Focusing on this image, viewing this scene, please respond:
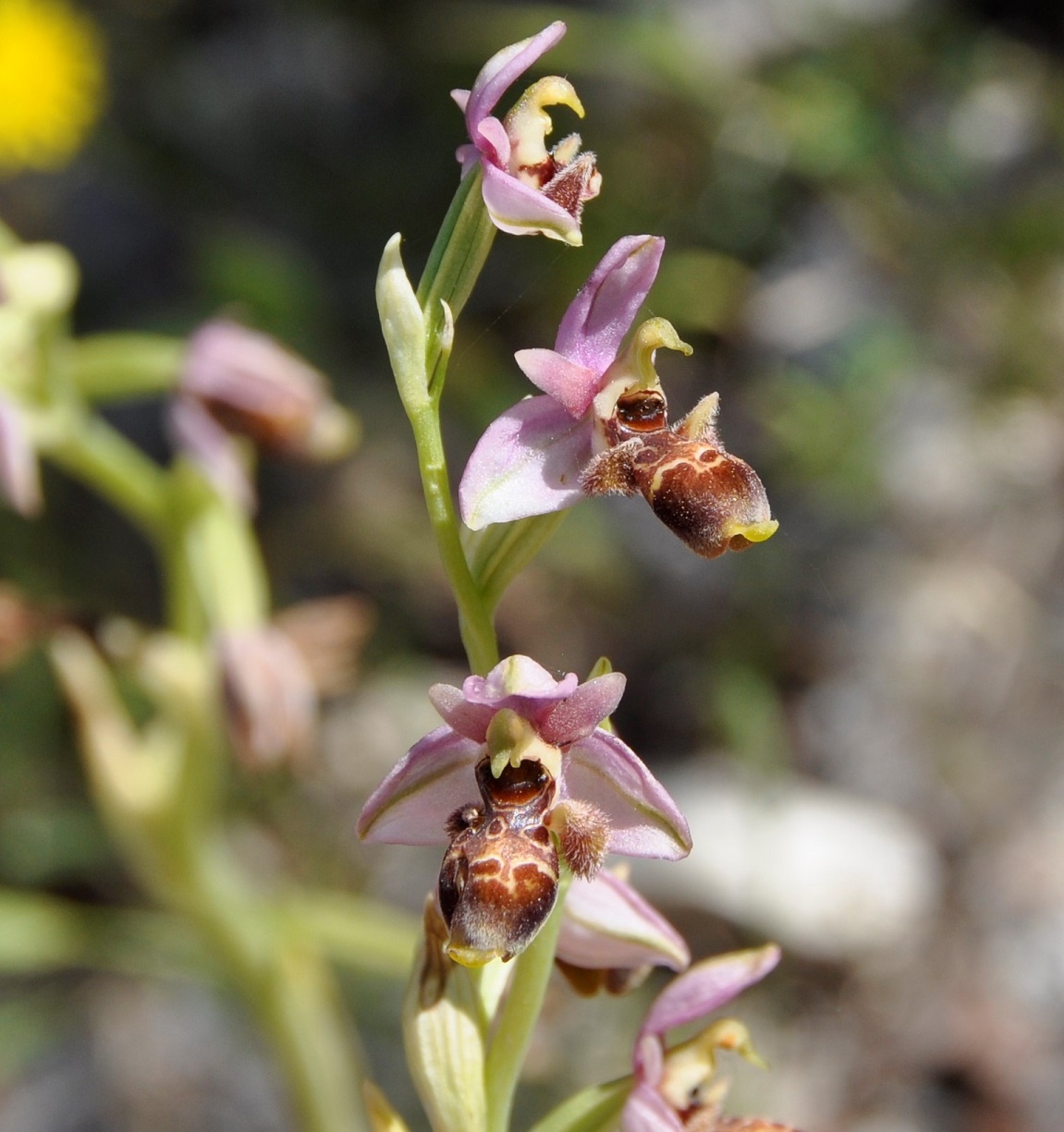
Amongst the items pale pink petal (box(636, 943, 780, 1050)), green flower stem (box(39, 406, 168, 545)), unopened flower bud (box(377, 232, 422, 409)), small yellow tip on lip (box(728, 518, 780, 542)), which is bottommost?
green flower stem (box(39, 406, 168, 545))

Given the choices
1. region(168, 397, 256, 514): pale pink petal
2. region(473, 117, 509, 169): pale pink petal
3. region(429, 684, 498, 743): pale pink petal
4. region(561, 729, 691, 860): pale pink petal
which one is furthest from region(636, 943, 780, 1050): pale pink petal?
region(168, 397, 256, 514): pale pink petal

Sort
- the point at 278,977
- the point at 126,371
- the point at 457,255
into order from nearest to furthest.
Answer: the point at 457,255 < the point at 126,371 < the point at 278,977

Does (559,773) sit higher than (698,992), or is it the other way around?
(559,773)

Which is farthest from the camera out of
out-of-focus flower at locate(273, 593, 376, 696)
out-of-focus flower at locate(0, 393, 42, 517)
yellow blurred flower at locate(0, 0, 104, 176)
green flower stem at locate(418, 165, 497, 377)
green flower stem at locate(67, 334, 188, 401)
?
yellow blurred flower at locate(0, 0, 104, 176)

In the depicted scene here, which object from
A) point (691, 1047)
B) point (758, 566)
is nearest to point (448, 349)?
point (691, 1047)

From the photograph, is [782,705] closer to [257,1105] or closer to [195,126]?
[257,1105]

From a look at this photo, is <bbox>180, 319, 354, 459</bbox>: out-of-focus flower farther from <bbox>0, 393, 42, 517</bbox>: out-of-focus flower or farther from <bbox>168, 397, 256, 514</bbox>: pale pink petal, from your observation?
<bbox>0, 393, 42, 517</bbox>: out-of-focus flower

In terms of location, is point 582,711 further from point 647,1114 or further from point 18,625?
point 18,625
